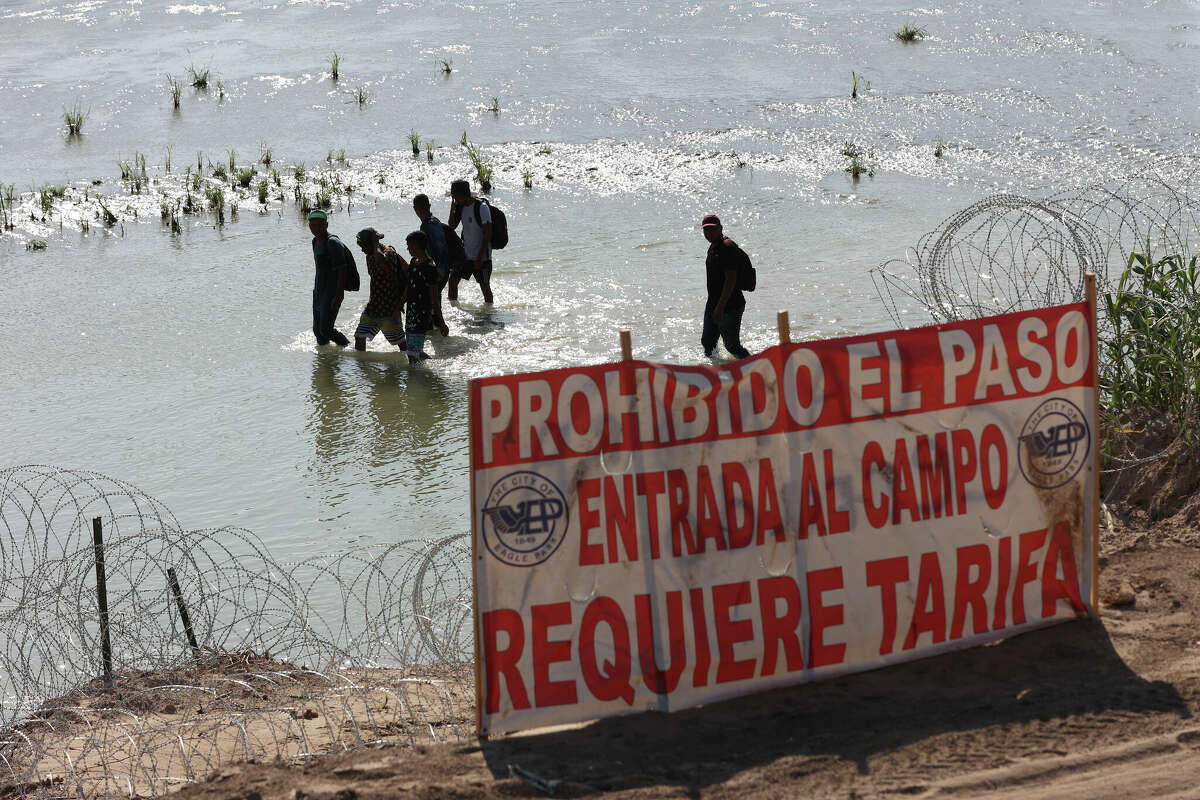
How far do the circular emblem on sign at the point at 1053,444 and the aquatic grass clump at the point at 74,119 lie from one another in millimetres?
21887

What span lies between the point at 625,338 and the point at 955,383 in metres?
1.50

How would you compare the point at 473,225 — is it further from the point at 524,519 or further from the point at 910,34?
the point at 910,34

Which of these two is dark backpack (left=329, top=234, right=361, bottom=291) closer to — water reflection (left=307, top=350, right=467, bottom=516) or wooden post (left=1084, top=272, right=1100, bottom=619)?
water reflection (left=307, top=350, right=467, bottom=516)

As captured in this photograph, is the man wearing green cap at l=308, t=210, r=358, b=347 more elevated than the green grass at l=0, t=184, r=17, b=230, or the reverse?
the green grass at l=0, t=184, r=17, b=230

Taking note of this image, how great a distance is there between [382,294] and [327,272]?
23.2 inches

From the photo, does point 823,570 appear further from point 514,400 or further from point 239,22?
point 239,22

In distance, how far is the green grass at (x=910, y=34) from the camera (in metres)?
26.2

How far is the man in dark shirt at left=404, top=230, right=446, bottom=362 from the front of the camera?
39.3 feet

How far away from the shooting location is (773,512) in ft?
17.6

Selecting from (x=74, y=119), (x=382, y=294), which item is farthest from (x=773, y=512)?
(x=74, y=119)

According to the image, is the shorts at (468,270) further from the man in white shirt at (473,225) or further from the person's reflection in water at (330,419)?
the person's reflection in water at (330,419)

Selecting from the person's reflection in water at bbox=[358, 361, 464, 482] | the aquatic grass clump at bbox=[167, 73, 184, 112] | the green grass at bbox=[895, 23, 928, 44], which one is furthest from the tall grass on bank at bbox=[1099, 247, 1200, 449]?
the aquatic grass clump at bbox=[167, 73, 184, 112]

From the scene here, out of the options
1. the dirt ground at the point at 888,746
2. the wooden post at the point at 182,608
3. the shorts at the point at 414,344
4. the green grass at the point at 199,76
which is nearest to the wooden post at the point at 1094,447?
the dirt ground at the point at 888,746

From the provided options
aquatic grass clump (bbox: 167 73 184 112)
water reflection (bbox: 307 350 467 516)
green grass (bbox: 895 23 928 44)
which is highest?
green grass (bbox: 895 23 928 44)
